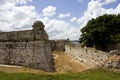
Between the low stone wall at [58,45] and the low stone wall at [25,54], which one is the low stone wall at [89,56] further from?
the low stone wall at [58,45]

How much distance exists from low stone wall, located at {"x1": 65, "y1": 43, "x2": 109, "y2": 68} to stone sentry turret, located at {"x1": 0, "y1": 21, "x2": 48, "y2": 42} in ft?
15.4

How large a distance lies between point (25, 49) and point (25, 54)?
1.62ft

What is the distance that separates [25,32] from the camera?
23.4 m

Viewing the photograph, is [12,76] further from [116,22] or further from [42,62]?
[116,22]

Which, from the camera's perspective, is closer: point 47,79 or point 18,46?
point 47,79

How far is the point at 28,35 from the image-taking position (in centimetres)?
2320

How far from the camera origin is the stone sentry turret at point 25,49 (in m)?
21.3

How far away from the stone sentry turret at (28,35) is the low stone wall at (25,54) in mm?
926

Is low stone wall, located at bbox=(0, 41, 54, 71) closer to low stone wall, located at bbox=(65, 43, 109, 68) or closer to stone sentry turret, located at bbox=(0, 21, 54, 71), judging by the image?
stone sentry turret, located at bbox=(0, 21, 54, 71)

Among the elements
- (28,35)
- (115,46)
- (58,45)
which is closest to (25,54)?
(28,35)

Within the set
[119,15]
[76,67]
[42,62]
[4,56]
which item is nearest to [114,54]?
[76,67]

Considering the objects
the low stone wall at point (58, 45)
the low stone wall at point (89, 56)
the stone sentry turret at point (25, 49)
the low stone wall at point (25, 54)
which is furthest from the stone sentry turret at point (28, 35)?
the low stone wall at point (58, 45)

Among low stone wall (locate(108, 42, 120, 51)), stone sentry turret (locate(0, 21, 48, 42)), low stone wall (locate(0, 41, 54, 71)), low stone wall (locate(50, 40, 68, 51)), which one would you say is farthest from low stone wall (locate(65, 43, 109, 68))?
low stone wall (locate(50, 40, 68, 51))

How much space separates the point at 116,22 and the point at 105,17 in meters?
1.55
